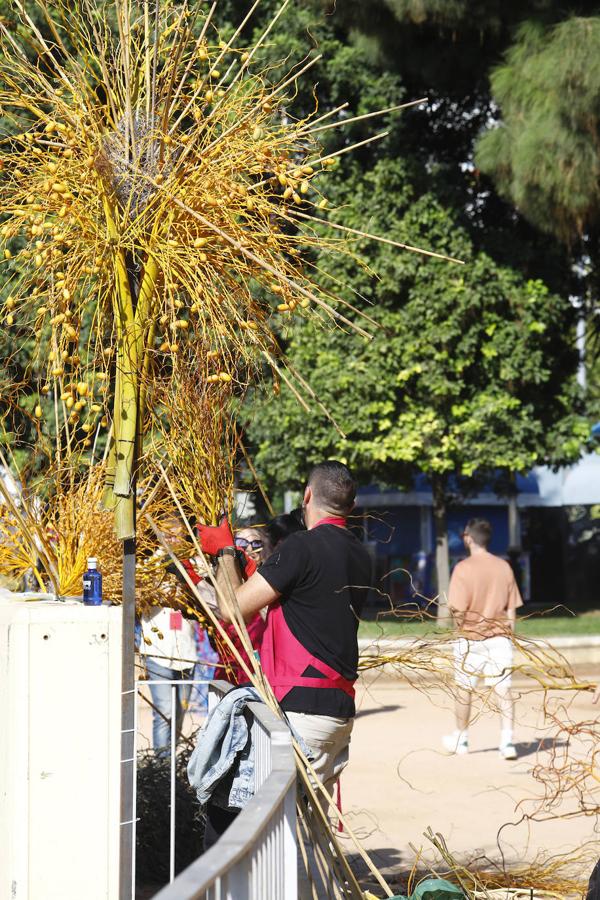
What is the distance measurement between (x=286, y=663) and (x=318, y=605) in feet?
0.77

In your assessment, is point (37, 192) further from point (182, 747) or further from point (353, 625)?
point (182, 747)

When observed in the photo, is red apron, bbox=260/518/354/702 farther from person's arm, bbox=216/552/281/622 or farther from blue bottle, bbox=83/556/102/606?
blue bottle, bbox=83/556/102/606

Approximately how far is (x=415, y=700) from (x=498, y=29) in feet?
28.9

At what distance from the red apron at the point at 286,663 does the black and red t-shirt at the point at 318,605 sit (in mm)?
16

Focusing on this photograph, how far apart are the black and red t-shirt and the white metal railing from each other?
2.43ft

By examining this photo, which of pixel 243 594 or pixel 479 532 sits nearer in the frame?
pixel 243 594

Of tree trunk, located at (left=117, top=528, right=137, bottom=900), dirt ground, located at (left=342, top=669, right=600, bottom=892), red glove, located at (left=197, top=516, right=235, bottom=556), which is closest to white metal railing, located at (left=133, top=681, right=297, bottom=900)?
tree trunk, located at (left=117, top=528, right=137, bottom=900)

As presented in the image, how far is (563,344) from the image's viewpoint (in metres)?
19.8

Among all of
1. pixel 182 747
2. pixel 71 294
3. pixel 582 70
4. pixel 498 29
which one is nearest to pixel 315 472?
pixel 71 294

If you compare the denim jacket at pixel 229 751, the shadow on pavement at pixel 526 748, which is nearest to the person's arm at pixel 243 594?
the denim jacket at pixel 229 751

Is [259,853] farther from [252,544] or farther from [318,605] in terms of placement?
[252,544]

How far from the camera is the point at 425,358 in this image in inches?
736

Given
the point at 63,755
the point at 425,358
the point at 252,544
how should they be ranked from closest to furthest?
the point at 63,755 < the point at 252,544 < the point at 425,358

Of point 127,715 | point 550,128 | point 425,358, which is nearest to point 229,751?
point 127,715
